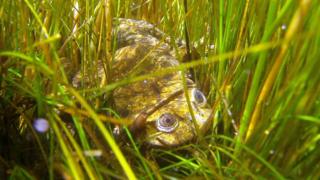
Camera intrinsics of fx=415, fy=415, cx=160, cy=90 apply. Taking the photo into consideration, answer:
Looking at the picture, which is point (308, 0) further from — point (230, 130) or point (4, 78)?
point (4, 78)

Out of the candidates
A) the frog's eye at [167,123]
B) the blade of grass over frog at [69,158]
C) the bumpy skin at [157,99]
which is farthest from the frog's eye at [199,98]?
the blade of grass over frog at [69,158]

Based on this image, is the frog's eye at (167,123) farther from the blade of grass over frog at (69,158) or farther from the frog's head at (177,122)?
the blade of grass over frog at (69,158)

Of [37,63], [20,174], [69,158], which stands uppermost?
[37,63]

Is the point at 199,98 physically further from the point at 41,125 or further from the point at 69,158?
the point at 69,158

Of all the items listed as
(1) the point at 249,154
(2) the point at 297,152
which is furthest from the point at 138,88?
(2) the point at 297,152

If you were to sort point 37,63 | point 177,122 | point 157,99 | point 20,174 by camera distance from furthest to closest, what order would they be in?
point 157,99 → point 177,122 → point 20,174 → point 37,63

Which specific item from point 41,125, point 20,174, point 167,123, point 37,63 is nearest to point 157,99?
point 167,123
